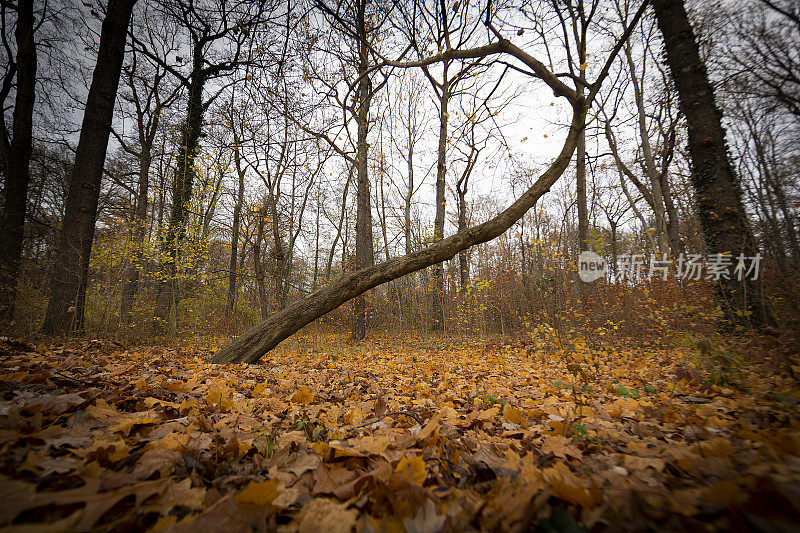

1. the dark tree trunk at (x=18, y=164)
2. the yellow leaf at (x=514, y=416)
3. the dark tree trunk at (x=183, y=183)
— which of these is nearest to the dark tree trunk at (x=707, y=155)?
the yellow leaf at (x=514, y=416)

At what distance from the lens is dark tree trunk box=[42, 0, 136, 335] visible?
5.00 m

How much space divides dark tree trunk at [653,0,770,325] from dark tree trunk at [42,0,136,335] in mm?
10167

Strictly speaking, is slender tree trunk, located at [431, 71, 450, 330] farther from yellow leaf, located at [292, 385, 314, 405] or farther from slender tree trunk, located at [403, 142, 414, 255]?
yellow leaf, located at [292, 385, 314, 405]

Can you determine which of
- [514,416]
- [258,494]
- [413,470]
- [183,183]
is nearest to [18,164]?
[183,183]

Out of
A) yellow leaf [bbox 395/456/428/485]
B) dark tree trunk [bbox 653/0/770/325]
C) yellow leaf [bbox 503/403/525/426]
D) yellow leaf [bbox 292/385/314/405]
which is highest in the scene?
dark tree trunk [bbox 653/0/770/325]

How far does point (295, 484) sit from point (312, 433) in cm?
57

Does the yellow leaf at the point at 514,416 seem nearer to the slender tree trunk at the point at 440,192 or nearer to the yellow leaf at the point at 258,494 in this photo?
the yellow leaf at the point at 258,494

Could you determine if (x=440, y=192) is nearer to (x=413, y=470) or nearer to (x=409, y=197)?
(x=409, y=197)

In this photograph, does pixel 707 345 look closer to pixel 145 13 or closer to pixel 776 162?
pixel 145 13

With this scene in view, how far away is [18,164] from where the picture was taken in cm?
601

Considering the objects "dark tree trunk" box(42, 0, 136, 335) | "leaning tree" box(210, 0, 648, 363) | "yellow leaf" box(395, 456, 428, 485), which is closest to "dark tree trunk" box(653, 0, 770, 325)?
"leaning tree" box(210, 0, 648, 363)

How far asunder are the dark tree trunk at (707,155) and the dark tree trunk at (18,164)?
11.5 meters

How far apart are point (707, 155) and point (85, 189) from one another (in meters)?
10.7

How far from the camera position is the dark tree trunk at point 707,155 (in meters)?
4.60
